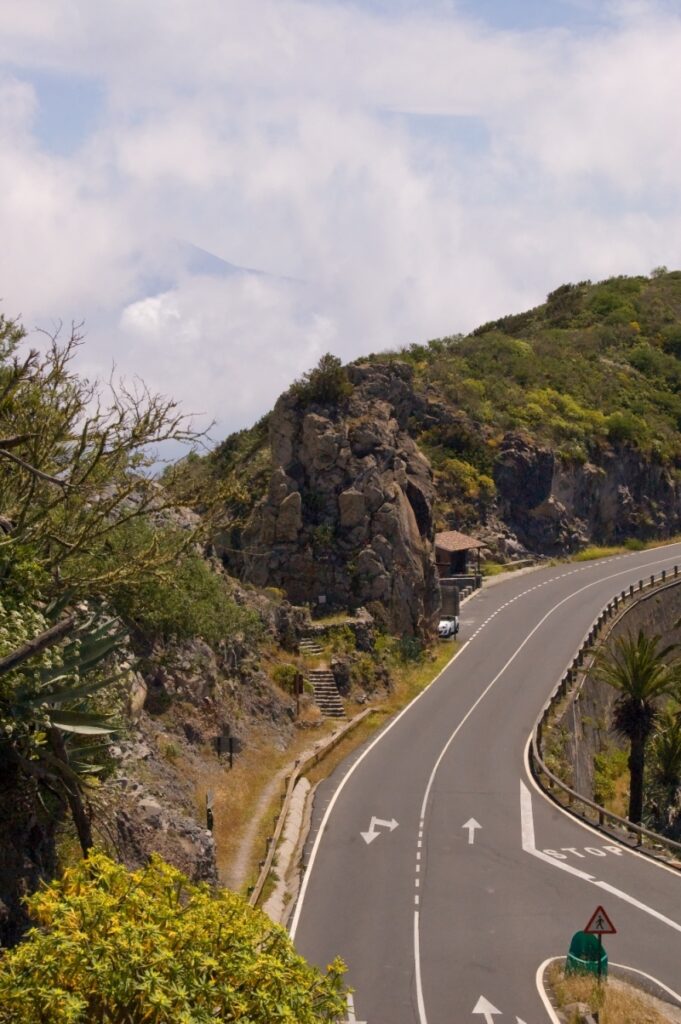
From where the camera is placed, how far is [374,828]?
2802 cm

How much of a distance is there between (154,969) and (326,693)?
105 ft

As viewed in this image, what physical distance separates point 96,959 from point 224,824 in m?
18.5

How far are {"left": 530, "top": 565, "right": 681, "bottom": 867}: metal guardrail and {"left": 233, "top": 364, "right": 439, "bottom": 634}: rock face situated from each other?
7.44 m

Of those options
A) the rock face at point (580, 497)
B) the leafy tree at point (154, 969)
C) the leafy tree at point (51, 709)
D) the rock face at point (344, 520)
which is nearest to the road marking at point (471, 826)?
the leafy tree at point (51, 709)

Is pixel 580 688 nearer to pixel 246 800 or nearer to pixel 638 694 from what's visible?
pixel 638 694

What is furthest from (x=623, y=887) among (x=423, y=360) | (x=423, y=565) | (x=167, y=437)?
(x=423, y=360)

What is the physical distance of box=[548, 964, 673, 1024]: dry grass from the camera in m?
17.2

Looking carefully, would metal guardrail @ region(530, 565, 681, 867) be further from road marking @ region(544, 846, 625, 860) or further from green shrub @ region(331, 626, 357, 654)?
green shrub @ region(331, 626, 357, 654)

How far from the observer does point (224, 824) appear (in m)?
26.7

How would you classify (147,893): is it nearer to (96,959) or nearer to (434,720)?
(96,959)

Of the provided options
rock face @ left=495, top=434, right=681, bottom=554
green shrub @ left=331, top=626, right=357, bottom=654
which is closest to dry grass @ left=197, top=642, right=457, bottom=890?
green shrub @ left=331, top=626, right=357, bottom=654

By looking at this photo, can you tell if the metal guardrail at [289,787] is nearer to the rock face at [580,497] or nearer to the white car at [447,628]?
the white car at [447,628]

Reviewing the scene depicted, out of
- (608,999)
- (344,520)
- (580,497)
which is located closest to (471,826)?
(608,999)

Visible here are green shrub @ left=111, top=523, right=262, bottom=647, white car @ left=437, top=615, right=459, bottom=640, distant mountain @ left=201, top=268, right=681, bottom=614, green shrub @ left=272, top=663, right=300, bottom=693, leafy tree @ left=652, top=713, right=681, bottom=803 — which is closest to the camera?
green shrub @ left=111, top=523, right=262, bottom=647
